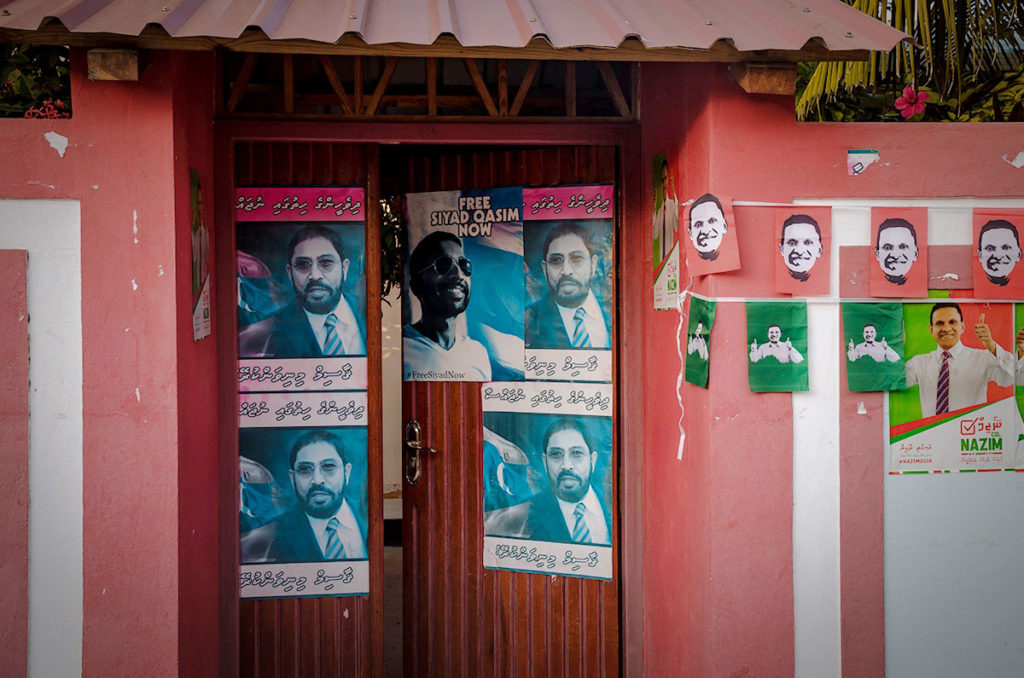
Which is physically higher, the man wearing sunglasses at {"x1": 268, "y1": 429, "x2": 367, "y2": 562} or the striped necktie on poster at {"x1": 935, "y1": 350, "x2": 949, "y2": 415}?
the striped necktie on poster at {"x1": 935, "y1": 350, "x2": 949, "y2": 415}

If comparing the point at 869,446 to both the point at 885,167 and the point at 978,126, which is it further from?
the point at 978,126

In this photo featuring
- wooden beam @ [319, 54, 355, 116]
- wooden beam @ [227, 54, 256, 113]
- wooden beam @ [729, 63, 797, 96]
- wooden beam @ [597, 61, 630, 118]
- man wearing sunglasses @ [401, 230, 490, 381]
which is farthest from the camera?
man wearing sunglasses @ [401, 230, 490, 381]

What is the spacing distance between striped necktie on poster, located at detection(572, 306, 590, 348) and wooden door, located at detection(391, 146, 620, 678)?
660mm

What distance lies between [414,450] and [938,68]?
3.81 meters

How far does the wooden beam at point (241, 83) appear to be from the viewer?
3617mm

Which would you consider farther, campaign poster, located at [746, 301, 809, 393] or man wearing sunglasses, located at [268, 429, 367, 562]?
man wearing sunglasses, located at [268, 429, 367, 562]

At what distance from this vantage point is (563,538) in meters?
3.95

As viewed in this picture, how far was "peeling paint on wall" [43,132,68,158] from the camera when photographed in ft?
9.29

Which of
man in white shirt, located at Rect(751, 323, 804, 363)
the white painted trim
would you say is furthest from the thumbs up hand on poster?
the white painted trim

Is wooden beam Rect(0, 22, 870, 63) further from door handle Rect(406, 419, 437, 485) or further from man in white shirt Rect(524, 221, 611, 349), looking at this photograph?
door handle Rect(406, 419, 437, 485)

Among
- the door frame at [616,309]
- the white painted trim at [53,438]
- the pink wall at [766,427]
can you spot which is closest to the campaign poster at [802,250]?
the pink wall at [766,427]

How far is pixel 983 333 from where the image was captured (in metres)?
3.05

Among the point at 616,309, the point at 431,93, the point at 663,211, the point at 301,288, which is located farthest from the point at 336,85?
the point at 616,309

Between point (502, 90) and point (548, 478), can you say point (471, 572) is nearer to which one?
point (548, 478)
